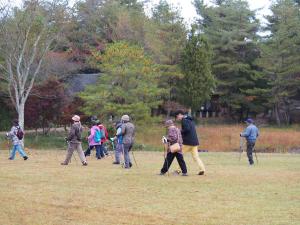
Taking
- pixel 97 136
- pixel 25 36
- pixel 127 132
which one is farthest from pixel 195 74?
pixel 127 132

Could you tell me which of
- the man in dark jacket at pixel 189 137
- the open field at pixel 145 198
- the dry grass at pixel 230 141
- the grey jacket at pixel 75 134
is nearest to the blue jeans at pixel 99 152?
the grey jacket at pixel 75 134

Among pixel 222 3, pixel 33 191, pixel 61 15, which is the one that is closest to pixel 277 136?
pixel 61 15

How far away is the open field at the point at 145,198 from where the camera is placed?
870cm

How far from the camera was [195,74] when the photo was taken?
42500 mm

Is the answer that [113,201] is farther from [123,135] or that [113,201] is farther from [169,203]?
[123,135]

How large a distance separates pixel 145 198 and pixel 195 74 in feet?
106

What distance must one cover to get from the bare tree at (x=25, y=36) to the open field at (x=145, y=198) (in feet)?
58.7

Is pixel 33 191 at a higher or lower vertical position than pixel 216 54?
lower

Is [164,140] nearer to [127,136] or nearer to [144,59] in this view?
[127,136]

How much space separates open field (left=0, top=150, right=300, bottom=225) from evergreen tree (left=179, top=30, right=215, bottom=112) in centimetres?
2676

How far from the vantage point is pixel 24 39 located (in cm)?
3300

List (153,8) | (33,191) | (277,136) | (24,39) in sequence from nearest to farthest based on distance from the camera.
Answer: (33,191), (24,39), (277,136), (153,8)

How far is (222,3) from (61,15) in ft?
75.7

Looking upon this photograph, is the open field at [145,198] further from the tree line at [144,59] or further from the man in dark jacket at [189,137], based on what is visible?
the tree line at [144,59]
